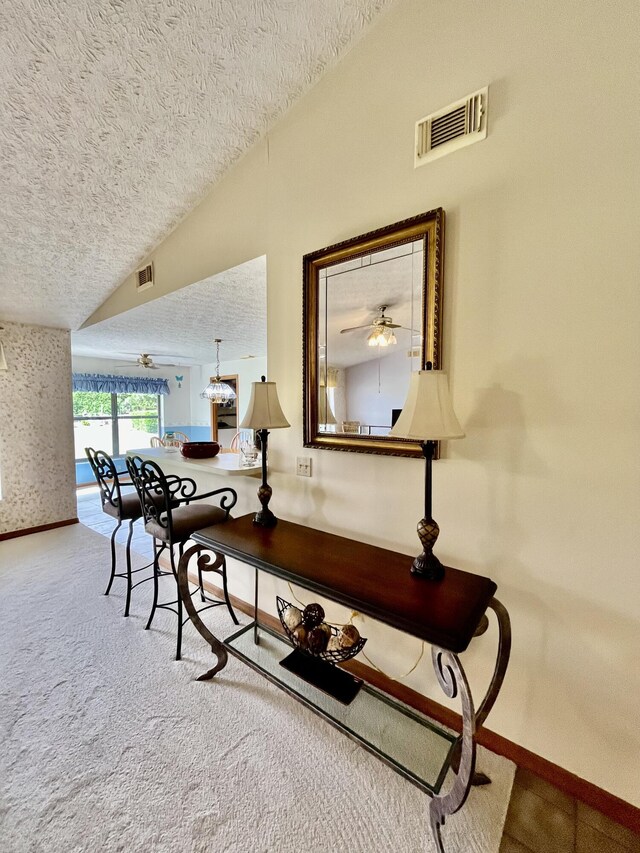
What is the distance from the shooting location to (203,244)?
2309mm

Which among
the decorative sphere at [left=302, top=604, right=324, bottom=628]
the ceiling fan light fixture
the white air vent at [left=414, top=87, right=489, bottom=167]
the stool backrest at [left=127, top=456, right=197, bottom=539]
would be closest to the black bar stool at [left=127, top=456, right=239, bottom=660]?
the stool backrest at [left=127, top=456, right=197, bottom=539]

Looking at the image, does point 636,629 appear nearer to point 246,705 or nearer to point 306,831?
point 306,831

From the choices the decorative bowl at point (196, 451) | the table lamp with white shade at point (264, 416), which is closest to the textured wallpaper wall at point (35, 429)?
the decorative bowl at point (196, 451)

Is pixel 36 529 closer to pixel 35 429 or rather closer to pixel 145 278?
pixel 35 429

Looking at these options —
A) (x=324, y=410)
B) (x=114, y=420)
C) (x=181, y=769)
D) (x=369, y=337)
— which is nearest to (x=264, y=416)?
(x=324, y=410)

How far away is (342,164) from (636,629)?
7.14ft

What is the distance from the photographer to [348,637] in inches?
58.7

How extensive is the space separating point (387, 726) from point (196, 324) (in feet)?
11.5

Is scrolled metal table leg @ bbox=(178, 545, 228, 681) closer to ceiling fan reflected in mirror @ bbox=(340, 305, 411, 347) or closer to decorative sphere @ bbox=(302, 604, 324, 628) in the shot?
decorative sphere @ bbox=(302, 604, 324, 628)

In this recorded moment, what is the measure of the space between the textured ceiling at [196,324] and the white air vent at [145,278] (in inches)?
5.7

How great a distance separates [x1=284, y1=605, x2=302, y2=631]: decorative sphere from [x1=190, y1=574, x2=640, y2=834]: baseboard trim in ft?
1.55

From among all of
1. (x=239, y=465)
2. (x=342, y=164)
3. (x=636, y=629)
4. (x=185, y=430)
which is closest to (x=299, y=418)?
(x=239, y=465)

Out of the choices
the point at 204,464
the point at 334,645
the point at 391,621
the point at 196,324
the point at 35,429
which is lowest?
the point at 334,645

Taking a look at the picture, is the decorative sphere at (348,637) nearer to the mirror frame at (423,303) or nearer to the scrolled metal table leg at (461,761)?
the scrolled metal table leg at (461,761)
